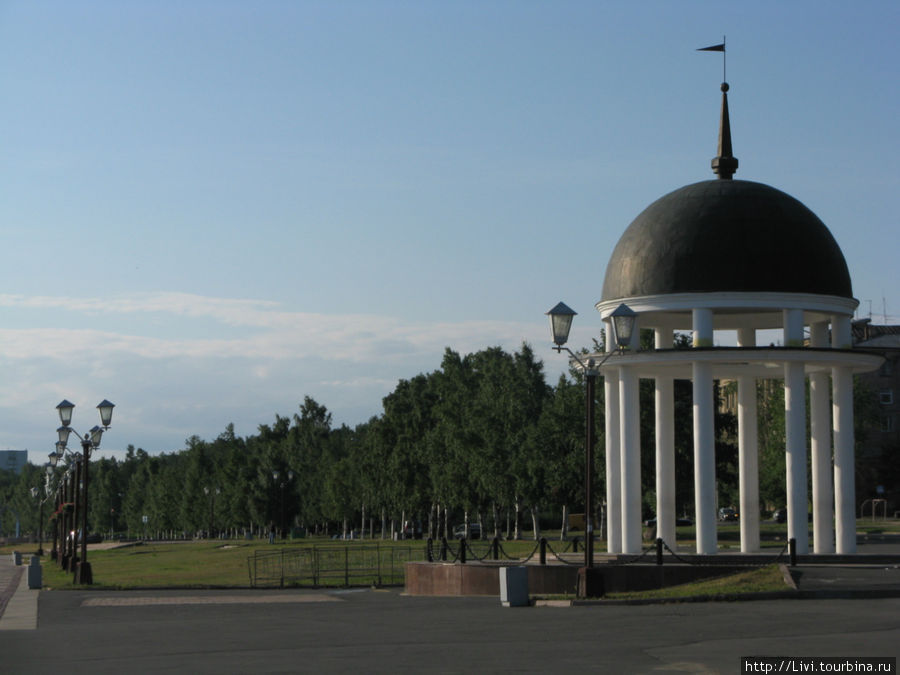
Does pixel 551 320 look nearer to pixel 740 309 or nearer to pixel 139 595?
pixel 740 309

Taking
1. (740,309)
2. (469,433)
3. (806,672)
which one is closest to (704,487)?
(740,309)

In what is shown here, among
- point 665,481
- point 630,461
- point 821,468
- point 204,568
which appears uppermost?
point 630,461

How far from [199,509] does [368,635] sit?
11395 cm

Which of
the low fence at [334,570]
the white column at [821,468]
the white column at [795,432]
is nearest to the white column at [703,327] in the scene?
the white column at [795,432]

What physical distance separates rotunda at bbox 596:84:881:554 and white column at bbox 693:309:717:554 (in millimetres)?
38

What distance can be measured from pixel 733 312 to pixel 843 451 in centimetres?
515

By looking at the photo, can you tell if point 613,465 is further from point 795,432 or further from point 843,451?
point 843,451

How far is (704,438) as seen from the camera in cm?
3506

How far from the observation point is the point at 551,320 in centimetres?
2814

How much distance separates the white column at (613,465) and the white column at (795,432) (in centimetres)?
484

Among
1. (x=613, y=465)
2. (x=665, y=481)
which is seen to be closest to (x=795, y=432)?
(x=665, y=481)

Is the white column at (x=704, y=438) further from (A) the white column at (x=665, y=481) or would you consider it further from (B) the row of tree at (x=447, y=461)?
(B) the row of tree at (x=447, y=461)

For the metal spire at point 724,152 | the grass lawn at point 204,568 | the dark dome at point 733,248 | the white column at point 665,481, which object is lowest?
the grass lawn at point 204,568

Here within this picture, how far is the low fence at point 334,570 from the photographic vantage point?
44656 mm
